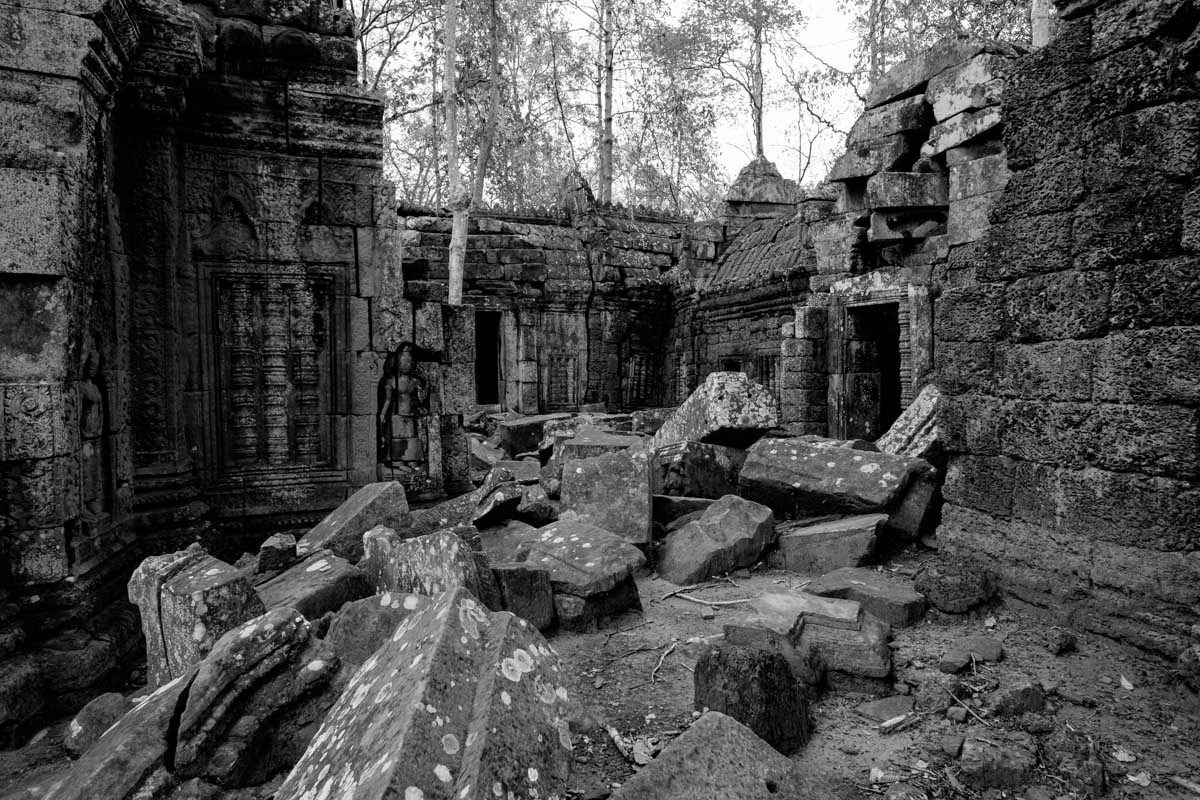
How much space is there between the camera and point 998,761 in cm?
246

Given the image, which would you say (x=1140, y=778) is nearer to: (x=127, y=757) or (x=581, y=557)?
(x=581, y=557)

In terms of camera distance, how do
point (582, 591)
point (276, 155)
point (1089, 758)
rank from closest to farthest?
1. point (1089, 758)
2. point (582, 591)
3. point (276, 155)

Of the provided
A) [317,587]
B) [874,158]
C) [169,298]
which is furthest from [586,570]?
[874,158]

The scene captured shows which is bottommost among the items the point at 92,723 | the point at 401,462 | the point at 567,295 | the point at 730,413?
the point at 92,723

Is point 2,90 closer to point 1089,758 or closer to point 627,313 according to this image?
point 1089,758

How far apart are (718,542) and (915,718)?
6.36ft

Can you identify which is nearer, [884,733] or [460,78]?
[884,733]

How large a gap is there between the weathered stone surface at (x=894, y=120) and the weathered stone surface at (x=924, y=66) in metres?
0.13

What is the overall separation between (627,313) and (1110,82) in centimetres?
1259

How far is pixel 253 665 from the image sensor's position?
248 cm

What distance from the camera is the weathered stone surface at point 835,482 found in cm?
493

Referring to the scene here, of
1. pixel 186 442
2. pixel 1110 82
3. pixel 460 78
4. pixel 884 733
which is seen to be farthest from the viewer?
pixel 460 78

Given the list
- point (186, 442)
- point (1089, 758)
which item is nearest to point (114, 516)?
point (186, 442)

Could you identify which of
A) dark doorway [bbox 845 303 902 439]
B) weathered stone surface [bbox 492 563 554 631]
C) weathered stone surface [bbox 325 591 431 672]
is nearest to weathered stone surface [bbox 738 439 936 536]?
weathered stone surface [bbox 492 563 554 631]
